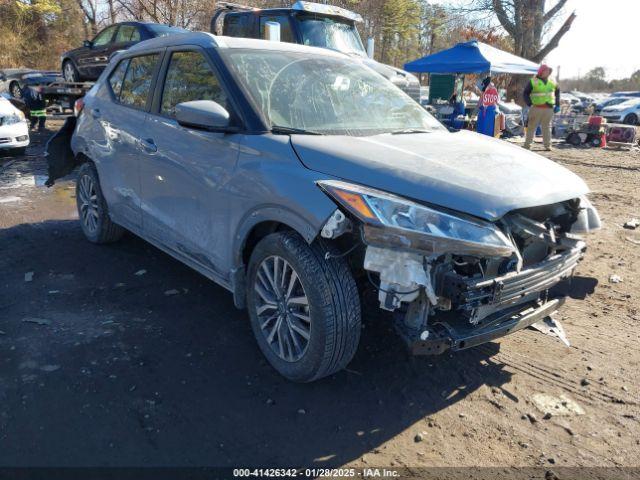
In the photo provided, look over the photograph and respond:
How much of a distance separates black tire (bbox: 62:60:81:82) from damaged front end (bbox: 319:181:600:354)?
13684 mm

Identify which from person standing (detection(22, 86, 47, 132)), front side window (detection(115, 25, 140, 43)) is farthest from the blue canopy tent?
person standing (detection(22, 86, 47, 132))

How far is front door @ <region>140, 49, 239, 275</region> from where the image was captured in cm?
329

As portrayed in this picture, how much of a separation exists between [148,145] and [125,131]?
1.63ft

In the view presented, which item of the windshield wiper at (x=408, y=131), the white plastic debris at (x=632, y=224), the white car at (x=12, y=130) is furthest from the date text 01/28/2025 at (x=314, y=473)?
the white car at (x=12, y=130)

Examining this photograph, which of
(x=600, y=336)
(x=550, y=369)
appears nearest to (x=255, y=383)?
(x=550, y=369)

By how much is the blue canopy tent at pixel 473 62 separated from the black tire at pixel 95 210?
13.0 metres

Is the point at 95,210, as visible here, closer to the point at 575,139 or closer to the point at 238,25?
the point at 238,25

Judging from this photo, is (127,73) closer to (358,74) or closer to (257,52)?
(257,52)

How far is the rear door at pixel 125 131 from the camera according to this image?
416cm

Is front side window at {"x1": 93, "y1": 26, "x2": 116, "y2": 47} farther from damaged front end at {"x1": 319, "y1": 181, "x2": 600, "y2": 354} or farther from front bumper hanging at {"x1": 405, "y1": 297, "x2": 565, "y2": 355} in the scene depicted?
front bumper hanging at {"x1": 405, "y1": 297, "x2": 565, "y2": 355}

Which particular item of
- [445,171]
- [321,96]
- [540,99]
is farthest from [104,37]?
[445,171]

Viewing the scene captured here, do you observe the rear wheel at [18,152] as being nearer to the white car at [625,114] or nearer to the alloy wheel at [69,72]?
the alloy wheel at [69,72]

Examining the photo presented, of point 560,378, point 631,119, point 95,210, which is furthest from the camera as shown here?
point 631,119

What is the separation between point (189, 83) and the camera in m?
3.71
